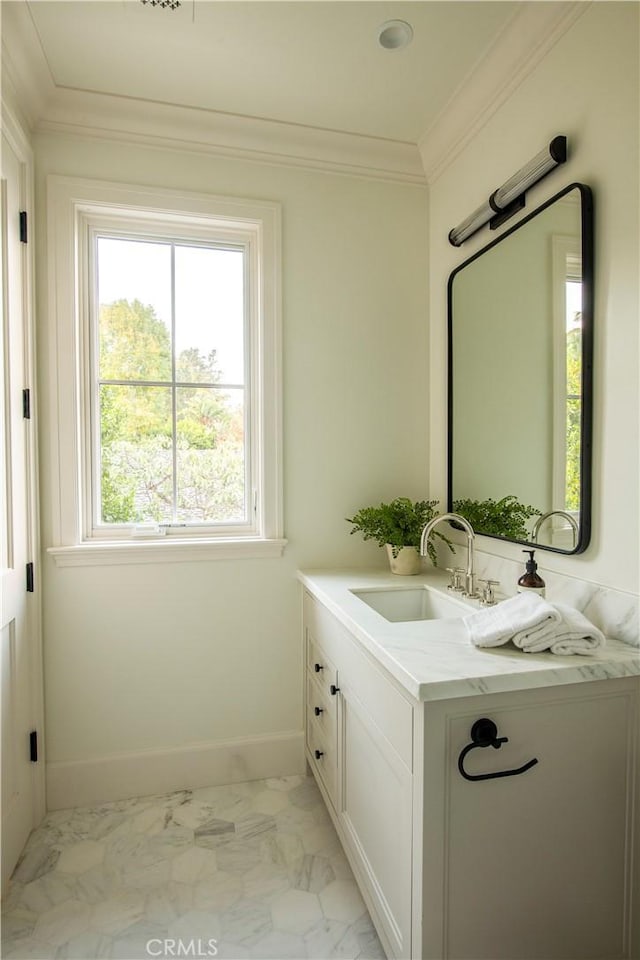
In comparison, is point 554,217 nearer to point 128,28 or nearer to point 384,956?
point 128,28

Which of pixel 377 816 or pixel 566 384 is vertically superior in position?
pixel 566 384

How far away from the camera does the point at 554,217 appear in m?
1.45

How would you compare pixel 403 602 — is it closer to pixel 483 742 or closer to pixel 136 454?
pixel 483 742

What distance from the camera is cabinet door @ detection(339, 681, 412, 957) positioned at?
44.8 inches

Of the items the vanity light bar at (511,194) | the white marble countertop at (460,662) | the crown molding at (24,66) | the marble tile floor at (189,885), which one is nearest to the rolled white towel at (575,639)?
the white marble countertop at (460,662)

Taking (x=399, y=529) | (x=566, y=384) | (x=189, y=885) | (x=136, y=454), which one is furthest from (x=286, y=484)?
(x=189, y=885)

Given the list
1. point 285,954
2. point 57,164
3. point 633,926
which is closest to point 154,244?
point 57,164

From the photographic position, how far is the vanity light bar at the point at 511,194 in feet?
4.60

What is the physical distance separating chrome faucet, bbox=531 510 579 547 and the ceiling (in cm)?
144

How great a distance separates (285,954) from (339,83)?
2.61 metres

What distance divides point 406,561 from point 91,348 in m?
1.46

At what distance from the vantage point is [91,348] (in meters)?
1.96

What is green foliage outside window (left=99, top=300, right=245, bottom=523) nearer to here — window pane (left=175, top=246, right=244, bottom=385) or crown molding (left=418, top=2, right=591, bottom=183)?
window pane (left=175, top=246, right=244, bottom=385)

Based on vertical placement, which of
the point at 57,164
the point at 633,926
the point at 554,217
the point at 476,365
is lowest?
the point at 633,926
